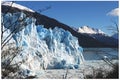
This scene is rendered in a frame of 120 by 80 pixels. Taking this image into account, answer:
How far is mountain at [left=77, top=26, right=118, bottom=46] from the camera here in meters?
3.15

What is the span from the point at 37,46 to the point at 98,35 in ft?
2.00

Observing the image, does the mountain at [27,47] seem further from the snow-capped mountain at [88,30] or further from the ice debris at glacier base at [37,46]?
the snow-capped mountain at [88,30]

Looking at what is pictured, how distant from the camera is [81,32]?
10.8ft

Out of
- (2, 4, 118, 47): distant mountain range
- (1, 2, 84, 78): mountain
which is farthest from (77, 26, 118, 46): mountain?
(1, 2, 84, 78): mountain

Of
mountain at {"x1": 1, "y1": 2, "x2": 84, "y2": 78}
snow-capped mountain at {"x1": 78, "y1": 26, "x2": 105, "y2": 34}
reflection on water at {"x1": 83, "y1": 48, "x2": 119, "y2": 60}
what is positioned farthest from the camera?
reflection on water at {"x1": 83, "y1": 48, "x2": 119, "y2": 60}

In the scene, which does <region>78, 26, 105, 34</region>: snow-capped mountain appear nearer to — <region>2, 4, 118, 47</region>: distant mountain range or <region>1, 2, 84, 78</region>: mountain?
<region>2, 4, 118, 47</region>: distant mountain range

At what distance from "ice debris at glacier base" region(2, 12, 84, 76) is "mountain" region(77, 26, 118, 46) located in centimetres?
17

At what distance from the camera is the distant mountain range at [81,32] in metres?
3.16

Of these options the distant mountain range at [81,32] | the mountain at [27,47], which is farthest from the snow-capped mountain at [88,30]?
the mountain at [27,47]

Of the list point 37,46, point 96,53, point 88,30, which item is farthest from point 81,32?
point 37,46

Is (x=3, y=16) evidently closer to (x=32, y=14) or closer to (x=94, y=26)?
(x=32, y=14)

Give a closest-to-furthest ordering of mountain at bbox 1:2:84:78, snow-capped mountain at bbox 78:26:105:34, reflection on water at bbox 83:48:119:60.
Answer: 1. mountain at bbox 1:2:84:78
2. snow-capped mountain at bbox 78:26:105:34
3. reflection on water at bbox 83:48:119:60

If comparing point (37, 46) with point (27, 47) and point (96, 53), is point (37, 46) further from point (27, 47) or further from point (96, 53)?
point (96, 53)

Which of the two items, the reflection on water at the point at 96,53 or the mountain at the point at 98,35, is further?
the reflection on water at the point at 96,53
